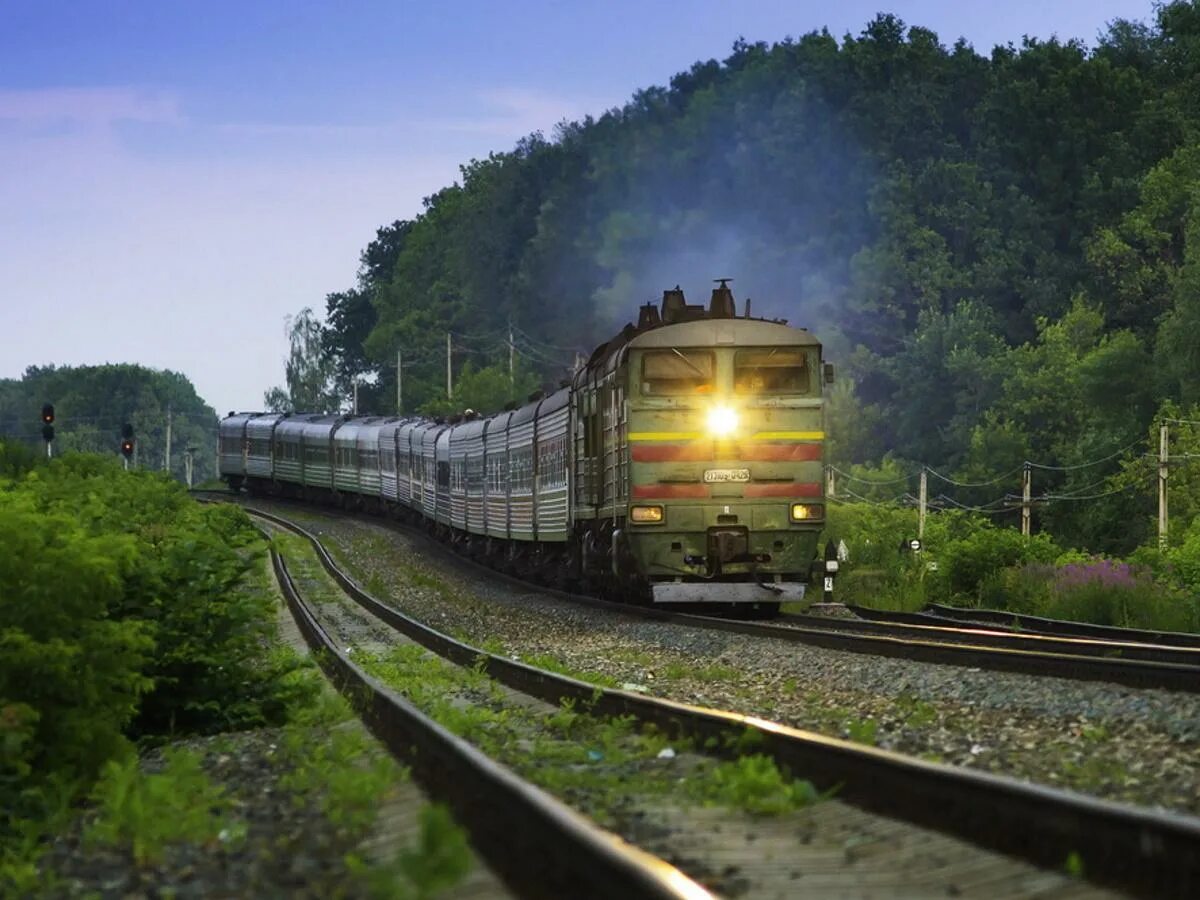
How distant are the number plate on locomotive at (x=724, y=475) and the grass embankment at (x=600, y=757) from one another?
7.22 metres

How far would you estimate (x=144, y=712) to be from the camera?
1305 centimetres

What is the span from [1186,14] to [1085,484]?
30101mm

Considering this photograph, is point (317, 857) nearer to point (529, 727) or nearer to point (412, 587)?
point (529, 727)

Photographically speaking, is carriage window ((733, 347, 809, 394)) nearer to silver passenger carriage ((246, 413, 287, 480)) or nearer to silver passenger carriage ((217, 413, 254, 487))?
silver passenger carriage ((246, 413, 287, 480))

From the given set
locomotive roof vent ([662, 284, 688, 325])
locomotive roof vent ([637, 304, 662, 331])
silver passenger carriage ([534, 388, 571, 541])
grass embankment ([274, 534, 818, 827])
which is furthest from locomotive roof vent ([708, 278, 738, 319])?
grass embankment ([274, 534, 818, 827])

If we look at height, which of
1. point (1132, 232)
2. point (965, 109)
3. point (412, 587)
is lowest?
point (412, 587)

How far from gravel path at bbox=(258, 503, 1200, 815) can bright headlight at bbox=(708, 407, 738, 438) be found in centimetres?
237

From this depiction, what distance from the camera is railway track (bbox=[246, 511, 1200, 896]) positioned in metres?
5.57

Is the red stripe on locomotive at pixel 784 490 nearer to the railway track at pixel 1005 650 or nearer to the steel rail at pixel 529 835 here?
the railway track at pixel 1005 650

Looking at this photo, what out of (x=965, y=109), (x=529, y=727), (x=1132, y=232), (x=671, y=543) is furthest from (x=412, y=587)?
(x=965, y=109)

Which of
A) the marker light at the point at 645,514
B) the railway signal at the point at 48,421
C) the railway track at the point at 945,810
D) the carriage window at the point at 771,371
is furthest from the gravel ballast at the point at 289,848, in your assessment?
the railway signal at the point at 48,421

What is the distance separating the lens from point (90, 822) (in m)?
8.46

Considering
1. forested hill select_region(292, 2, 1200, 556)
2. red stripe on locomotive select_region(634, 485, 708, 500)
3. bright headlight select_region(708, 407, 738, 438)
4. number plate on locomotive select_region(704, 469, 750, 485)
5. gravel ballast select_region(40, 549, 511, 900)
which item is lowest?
gravel ballast select_region(40, 549, 511, 900)

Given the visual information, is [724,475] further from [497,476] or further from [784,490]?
[497,476]
